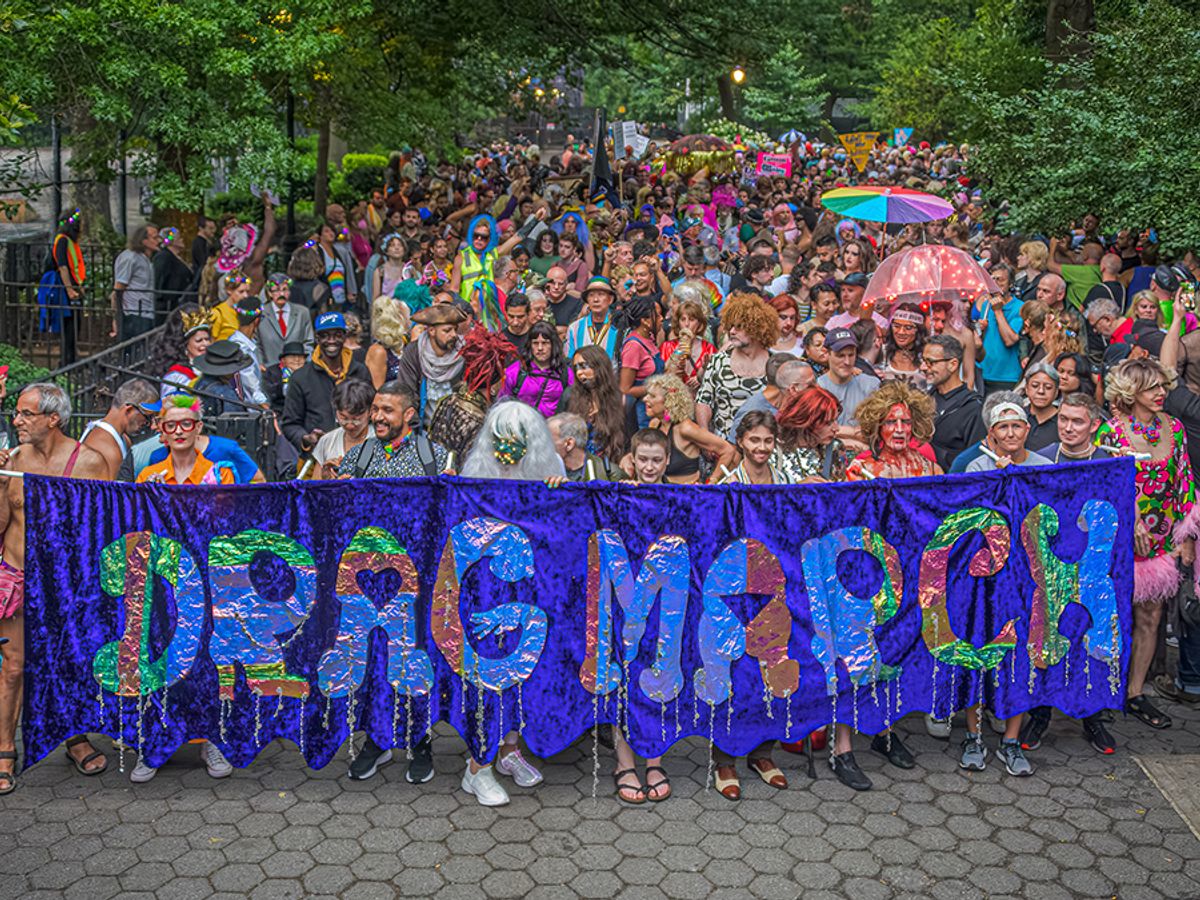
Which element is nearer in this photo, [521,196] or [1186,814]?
[1186,814]

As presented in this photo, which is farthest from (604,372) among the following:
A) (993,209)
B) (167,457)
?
(993,209)

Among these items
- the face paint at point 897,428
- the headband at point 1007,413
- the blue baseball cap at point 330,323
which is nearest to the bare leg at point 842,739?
the face paint at point 897,428

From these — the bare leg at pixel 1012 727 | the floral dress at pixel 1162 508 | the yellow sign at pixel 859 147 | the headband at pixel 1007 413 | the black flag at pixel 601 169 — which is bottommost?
the bare leg at pixel 1012 727

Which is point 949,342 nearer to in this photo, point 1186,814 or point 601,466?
point 601,466

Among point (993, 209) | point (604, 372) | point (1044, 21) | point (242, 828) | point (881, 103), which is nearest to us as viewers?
point (242, 828)

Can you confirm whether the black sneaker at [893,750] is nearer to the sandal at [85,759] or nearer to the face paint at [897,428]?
the face paint at [897,428]

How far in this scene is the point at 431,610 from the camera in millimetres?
6320

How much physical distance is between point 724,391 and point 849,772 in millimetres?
2980

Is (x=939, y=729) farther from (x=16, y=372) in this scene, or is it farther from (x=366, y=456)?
(x=16, y=372)

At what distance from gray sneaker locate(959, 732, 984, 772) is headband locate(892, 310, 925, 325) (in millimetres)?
3162

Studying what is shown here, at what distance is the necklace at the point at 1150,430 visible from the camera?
23.6 ft

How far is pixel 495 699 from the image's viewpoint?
250 inches

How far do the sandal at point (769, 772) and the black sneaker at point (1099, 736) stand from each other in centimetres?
170

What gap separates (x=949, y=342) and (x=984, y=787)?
9.89ft
